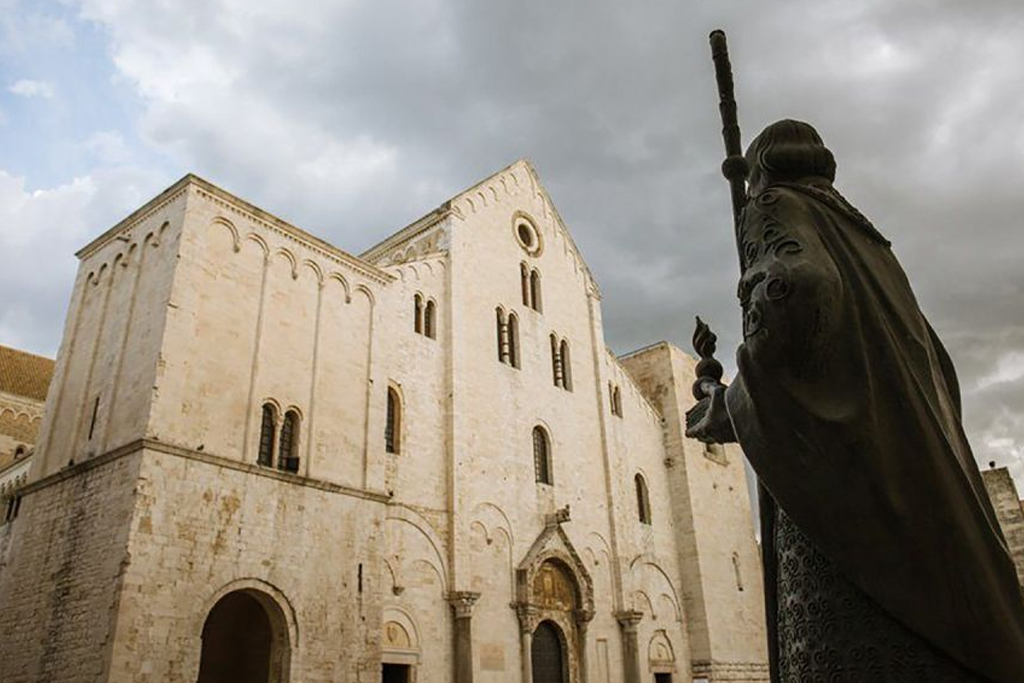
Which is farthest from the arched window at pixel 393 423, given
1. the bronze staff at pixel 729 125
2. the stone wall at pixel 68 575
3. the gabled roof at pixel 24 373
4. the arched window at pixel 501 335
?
the gabled roof at pixel 24 373

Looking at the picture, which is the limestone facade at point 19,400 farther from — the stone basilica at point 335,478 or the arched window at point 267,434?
the arched window at point 267,434

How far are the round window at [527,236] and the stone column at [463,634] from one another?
33.0 feet

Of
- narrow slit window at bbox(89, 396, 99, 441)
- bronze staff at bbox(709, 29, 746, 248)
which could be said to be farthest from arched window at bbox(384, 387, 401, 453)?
bronze staff at bbox(709, 29, 746, 248)

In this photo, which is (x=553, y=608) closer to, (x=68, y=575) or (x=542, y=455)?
(x=542, y=455)

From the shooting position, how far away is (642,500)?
72.3ft

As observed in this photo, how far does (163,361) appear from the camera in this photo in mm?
11242

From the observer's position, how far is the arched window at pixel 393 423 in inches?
591

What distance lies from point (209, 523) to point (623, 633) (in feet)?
39.2

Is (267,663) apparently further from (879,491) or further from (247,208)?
(879,491)

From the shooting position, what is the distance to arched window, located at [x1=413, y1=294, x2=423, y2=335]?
16.7 m

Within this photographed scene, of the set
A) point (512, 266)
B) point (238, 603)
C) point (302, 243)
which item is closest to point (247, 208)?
point (302, 243)

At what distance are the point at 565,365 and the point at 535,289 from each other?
A: 2343 mm

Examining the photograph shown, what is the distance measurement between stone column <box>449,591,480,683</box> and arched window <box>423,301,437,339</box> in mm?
5750

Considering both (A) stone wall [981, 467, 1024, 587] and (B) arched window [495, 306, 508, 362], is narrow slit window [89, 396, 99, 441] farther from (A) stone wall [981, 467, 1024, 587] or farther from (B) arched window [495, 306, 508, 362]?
(A) stone wall [981, 467, 1024, 587]
